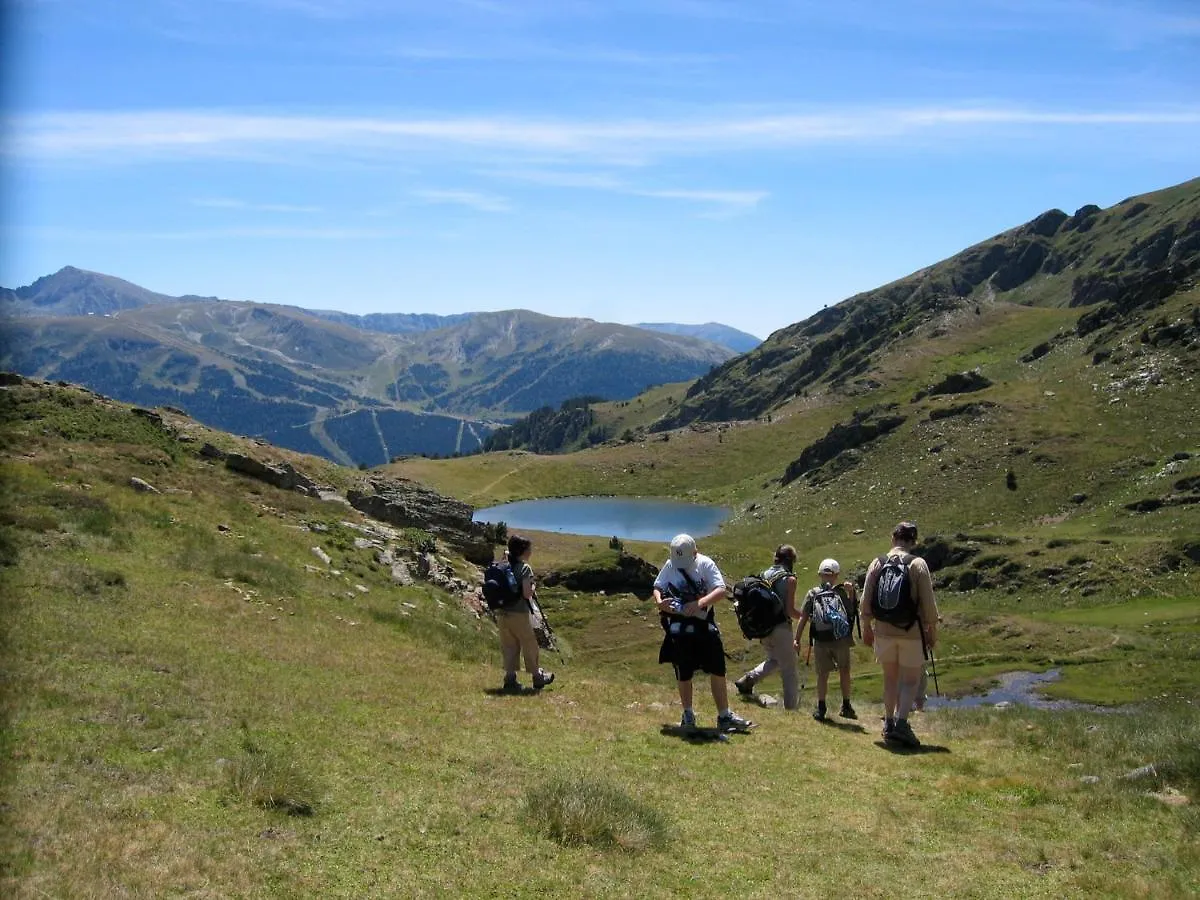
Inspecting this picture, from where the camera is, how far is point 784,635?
17688 millimetres

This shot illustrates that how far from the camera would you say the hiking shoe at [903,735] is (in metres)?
15.8

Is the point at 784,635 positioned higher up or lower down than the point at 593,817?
higher up

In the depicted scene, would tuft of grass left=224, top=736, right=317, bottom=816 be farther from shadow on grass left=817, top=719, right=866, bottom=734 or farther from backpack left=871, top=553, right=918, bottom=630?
shadow on grass left=817, top=719, right=866, bottom=734

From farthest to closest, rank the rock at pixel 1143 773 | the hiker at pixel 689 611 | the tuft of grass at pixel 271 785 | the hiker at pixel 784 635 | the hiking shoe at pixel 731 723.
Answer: the hiker at pixel 784 635 < the hiking shoe at pixel 731 723 < the hiker at pixel 689 611 < the rock at pixel 1143 773 < the tuft of grass at pixel 271 785

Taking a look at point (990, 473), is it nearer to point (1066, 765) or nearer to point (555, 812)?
point (1066, 765)

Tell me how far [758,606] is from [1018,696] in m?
21.3

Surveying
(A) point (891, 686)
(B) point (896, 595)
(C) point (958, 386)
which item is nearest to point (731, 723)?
(A) point (891, 686)

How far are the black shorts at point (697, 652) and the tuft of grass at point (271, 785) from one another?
20.9 feet

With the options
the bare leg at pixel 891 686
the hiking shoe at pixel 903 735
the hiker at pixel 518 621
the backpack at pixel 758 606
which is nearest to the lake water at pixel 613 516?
the hiker at pixel 518 621

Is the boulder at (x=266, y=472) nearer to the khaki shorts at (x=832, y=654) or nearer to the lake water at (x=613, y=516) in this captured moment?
the khaki shorts at (x=832, y=654)

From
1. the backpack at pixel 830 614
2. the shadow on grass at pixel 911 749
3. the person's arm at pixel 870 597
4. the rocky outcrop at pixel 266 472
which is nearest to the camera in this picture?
the shadow on grass at pixel 911 749

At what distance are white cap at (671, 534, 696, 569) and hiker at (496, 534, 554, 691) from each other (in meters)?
3.29

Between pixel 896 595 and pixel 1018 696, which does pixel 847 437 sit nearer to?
pixel 1018 696

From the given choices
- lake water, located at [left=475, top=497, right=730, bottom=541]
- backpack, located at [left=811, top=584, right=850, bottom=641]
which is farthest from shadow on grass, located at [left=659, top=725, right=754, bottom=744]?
lake water, located at [left=475, top=497, right=730, bottom=541]
